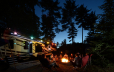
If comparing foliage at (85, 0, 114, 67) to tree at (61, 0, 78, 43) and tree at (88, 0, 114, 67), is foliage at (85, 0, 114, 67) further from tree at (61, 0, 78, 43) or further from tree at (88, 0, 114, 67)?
tree at (61, 0, 78, 43)

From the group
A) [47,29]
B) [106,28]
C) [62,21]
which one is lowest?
[106,28]

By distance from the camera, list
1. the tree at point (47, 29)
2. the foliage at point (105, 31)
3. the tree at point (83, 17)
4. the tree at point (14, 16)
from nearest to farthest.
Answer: the foliage at point (105, 31) → the tree at point (14, 16) → the tree at point (83, 17) → the tree at point (47, 29)

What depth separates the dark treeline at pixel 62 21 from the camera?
21.8 feet

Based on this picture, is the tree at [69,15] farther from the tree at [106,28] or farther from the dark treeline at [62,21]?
the tree at [106,28]

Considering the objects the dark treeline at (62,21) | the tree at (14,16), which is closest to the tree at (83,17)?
the dark treeline at (62,21)

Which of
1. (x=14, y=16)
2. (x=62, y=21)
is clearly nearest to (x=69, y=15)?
(x=62, y=21)

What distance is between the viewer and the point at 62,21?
78.3 feet

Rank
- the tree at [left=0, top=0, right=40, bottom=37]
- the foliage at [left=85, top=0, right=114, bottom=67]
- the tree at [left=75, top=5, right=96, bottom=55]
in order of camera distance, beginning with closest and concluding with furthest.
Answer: the foliage at [left=85, top=0, right=114, bottom=67] → the tree at [left=0, top=0, right=40, bottom=37] → the tree at [left=75, top=5, right=96, bottom=55]

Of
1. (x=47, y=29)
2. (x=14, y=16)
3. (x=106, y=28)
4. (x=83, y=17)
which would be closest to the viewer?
(x=106, y=28)

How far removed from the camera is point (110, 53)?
248 inches

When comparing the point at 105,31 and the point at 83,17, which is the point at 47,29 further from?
the point at 105,31

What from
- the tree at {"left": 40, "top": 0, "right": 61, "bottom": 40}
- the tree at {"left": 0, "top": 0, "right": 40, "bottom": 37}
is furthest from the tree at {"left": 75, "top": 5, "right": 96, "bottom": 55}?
the tree at {"left": 0, "top": 0, "right": 40, "bottom": 37}

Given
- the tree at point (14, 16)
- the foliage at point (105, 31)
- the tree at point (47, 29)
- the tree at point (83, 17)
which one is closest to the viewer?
the foliage at point (105, 31)

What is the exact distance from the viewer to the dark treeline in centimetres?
664
